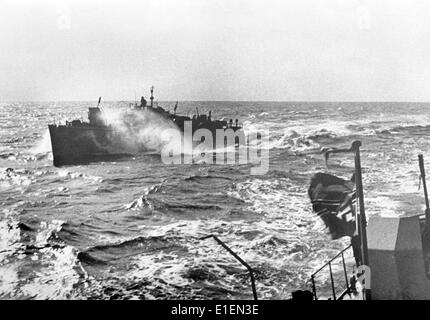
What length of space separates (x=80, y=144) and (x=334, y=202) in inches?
1598

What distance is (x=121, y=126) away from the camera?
160 ft

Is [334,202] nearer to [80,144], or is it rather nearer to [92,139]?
[80,144]

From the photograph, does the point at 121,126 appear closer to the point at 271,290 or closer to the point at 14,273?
the point at 14,273

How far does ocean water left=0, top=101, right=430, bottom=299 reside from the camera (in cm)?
1430

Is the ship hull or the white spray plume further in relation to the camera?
the white spray plume

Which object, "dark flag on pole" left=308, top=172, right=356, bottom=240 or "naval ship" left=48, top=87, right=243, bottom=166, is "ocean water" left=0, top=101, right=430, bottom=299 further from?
"naval ship" left=48, top=87, right=243, bottom=166

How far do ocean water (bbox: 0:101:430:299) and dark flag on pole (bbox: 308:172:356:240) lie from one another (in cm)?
52

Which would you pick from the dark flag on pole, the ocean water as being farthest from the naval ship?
the dark flag on pole

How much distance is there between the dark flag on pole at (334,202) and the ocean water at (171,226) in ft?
1.71

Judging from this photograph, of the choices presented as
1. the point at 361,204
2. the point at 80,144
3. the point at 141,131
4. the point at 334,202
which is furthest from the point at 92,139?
the point at 361,204

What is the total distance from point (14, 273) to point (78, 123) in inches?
1224

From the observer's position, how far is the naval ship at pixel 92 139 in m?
43.6

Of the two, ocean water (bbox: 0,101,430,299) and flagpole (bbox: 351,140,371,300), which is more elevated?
flagpole (bbox: 351,140,371,300)
